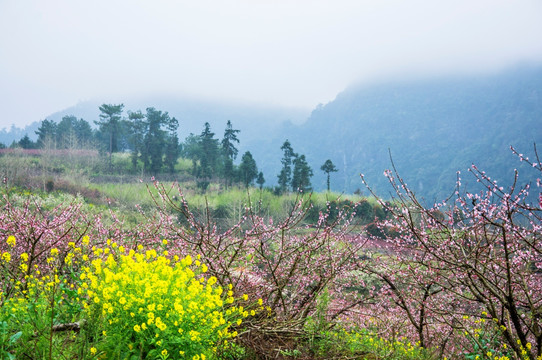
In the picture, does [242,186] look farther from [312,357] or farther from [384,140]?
[384,140]

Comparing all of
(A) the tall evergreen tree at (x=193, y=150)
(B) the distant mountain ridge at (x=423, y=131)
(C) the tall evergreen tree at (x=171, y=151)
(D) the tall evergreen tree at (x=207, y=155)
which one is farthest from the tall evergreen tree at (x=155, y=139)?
(B) the distant mountain ridge at (x=423, y=131)

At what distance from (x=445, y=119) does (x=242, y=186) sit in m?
103

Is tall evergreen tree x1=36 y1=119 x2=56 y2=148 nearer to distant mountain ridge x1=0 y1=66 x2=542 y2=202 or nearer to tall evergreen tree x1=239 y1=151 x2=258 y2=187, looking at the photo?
tall evergreen tree x1=239 y1=151 x2=258 y2=187

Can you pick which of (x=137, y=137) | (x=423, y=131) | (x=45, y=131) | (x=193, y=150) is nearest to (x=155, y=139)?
(x=137, y=137)

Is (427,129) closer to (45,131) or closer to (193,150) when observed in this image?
(193,150)

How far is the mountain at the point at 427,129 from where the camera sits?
89856 mm

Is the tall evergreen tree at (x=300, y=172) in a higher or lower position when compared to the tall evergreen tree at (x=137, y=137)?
lower

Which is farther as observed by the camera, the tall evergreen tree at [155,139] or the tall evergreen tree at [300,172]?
the tall evergreen tree at [155,139]

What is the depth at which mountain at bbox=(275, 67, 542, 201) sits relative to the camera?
89856 millimetres

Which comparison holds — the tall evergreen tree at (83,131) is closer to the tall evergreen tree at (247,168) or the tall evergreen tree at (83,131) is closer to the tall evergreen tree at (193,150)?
the tall evergreen tree at (193,150)

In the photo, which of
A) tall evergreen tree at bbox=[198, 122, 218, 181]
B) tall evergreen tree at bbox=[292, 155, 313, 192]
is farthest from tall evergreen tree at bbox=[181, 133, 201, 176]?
tall evergreen tree at bbox=[292, 155, 313, 192]

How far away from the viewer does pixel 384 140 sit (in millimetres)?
123188

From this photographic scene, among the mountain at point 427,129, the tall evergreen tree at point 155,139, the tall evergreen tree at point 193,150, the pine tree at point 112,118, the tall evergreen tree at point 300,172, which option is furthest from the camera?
the mountain at point 427,129

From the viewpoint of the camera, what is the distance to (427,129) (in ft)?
390
